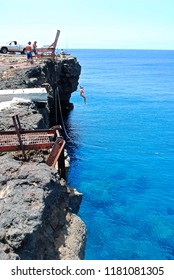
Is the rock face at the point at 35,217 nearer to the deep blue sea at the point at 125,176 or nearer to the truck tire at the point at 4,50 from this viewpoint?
the deep blue sea at the point at 125,176

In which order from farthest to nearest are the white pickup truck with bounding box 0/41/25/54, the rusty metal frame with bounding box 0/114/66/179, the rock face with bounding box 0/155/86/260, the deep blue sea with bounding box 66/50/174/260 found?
1. the white pickup truck with bounding box 0/41/25/54
2. the deep blue sea with bounding box 66/50/174/260
3. the rusty metal frame with bounding box 0/114/66/179
4. the rock face with bounding box 0/155/86/260

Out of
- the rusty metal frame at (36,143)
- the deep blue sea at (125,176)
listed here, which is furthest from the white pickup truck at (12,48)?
the rusty metal frame at (36,143)

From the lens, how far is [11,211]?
299 inches

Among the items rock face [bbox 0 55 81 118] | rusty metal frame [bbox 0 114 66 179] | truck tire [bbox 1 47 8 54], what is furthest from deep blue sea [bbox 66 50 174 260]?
truck tire [bbox 1 47 8 54]

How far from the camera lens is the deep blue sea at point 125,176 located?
18.0 metres

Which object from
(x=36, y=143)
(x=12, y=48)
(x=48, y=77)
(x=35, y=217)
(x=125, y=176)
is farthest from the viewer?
(x=12, y=48)

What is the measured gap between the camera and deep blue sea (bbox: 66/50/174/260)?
18.0 meters

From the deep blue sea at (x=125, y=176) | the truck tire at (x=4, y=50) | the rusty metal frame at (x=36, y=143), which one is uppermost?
the truck tire at (x=4, y=50)

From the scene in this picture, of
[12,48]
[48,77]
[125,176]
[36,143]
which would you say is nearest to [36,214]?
[36,143]

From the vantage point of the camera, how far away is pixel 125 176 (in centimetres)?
2633

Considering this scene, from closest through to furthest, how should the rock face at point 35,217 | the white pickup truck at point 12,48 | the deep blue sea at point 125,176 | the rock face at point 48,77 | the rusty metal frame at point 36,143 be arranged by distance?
the rock face at point 35,217, the rusty metal frame at point 36,143, the deep blue sea at point 125,176, the rock face at point 48,77, the white pickup truck at point 12,48

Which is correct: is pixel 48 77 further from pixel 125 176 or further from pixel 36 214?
pixel 36 214

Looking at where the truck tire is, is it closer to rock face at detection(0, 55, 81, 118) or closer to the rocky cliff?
rock face at detection(0, 55, 81, 118)

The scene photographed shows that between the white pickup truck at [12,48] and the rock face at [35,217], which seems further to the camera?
the white pickup truck at [12,48]
